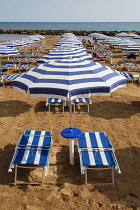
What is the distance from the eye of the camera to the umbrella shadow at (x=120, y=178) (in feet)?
12.2

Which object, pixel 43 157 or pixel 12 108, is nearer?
pixel 43 157

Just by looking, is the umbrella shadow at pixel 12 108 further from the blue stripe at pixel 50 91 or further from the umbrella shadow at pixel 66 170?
the blue stripe at pixel 50 91

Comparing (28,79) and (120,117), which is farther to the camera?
(120,117)

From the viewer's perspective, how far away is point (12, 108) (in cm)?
779

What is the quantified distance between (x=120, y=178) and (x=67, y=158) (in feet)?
4.55

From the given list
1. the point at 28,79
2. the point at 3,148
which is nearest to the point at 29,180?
the point at 3,148

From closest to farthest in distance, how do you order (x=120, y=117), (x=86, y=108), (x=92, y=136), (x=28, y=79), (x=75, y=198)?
(x=75, y=198)
(x=28, y=79)
(x=92, y=136)
(x=120, y=117)
(x=86, y=108)

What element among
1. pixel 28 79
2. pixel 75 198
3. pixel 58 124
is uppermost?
pixel 28 79

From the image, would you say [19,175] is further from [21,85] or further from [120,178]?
[120,178]

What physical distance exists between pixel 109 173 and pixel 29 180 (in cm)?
182

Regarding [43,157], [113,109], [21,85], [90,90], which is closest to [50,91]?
[90,90]

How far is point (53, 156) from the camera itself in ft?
16.1

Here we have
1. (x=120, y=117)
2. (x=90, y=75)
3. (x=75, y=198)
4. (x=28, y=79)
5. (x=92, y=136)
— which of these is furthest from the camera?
(x=120, y=117)

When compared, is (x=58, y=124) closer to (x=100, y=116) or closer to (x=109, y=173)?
(x=100, y=116)
